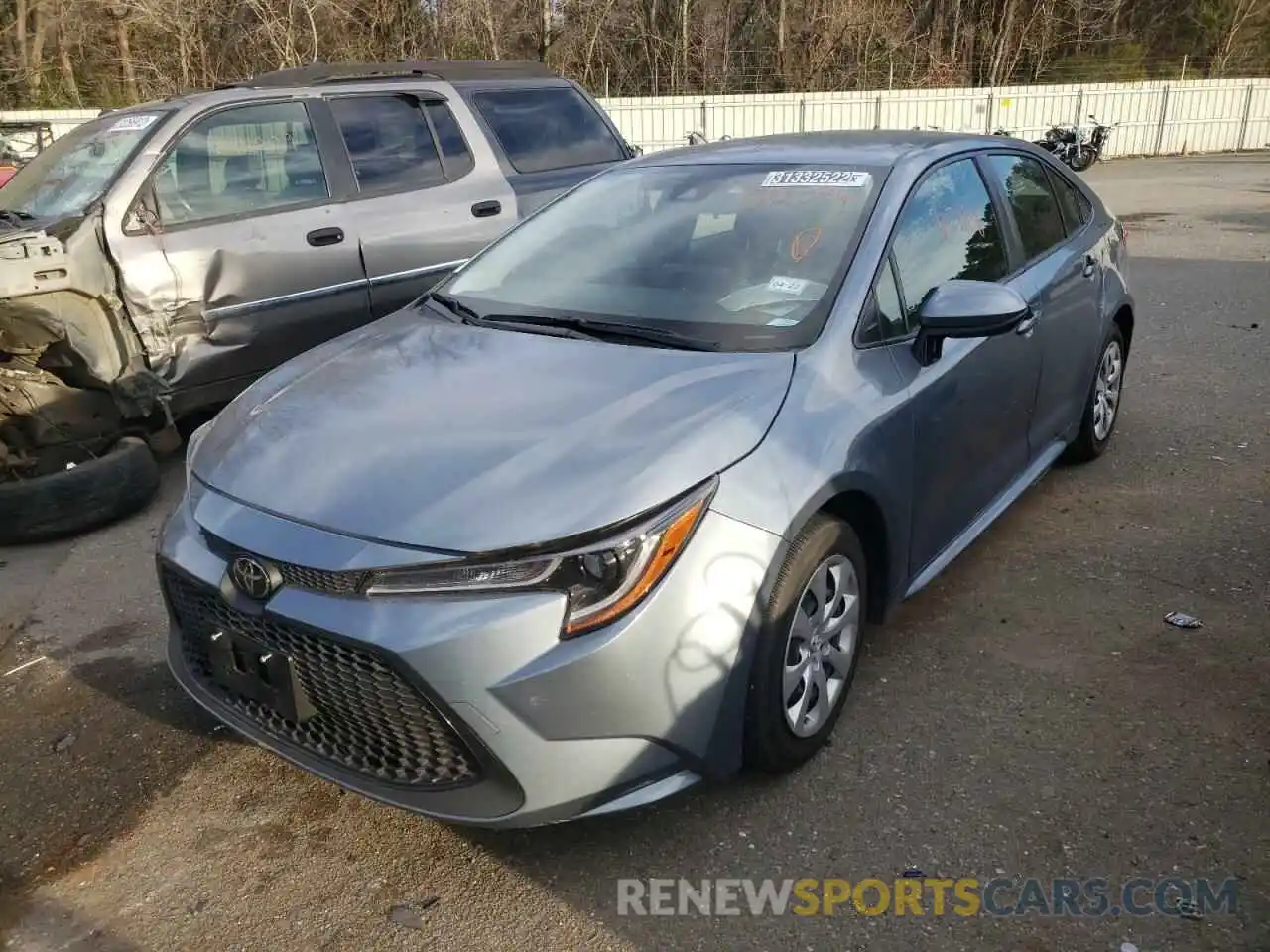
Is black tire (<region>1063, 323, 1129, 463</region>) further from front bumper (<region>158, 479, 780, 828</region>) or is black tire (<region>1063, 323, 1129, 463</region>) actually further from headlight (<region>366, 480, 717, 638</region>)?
headlight (<region>366, 480, 717, 638</region>)

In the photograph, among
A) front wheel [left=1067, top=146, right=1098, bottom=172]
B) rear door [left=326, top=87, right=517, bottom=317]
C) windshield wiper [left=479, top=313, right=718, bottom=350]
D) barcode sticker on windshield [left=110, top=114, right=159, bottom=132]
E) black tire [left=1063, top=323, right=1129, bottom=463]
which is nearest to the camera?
windshield wiper [left=479, top=313, right=718, bottom=350]

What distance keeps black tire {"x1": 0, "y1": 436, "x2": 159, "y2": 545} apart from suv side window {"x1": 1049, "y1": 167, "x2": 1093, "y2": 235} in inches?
174

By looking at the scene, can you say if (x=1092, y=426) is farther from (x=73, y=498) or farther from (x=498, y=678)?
(x=73, y=498)

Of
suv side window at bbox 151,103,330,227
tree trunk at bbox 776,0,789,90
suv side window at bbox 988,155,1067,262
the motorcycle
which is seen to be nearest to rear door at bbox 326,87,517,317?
suv side window at bbox 151,103,330,227

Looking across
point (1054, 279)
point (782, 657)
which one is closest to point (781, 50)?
point (1054, 279)

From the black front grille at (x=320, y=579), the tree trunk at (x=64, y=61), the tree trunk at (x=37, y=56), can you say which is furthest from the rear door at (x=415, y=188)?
the tree trunk at (x=37, y=56)

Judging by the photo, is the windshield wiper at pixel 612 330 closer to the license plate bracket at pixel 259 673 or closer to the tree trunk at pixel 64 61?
the license plate bracket at pixel 259 673

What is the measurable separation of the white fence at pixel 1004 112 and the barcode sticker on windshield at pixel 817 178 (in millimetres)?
17239

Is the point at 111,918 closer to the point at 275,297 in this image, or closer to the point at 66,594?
the point at 66,594

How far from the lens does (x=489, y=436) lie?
8.27ft

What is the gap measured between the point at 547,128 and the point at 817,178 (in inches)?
150

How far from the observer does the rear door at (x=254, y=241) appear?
17.0 ft

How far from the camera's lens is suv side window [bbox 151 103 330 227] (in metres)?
5.26

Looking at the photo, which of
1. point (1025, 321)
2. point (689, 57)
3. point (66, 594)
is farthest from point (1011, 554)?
point (689, 57)
